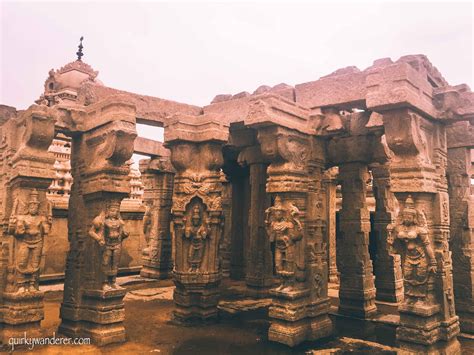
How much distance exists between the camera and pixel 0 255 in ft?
23.7

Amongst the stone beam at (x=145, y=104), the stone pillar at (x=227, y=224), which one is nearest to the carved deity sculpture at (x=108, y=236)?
the stone beam at (x=145, y=104)

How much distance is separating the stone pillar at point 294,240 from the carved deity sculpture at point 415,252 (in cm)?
187

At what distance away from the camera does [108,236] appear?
24.4ft

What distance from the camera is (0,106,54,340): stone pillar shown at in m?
6.73

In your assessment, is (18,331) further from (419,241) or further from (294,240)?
(419,241)

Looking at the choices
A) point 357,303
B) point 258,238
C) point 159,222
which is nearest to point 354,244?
point 357,303

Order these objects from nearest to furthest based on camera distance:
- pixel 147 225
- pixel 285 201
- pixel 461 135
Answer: pixel 285 201 → pixel 461 135 → pixel 147 225

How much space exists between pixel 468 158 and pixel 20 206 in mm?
9047

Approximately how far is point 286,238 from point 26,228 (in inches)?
181

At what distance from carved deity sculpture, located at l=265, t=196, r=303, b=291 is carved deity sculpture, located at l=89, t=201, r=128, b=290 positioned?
2.97m

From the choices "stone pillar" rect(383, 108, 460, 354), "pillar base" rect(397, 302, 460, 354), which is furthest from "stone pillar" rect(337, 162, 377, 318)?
"pillar base" rect(397, 302, 460, 354)

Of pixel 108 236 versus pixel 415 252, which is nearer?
pixel 415 252

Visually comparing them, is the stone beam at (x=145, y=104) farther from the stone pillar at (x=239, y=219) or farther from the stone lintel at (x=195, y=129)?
the stone pillar at (x=239, y=219)

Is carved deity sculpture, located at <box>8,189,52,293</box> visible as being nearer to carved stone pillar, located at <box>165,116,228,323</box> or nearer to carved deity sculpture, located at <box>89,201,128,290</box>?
carved deity sculpture, located at <box>89,201,128,290</box>
